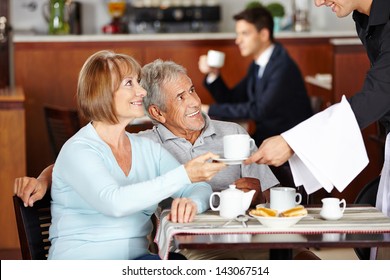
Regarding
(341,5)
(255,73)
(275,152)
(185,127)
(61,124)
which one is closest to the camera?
(275,152)

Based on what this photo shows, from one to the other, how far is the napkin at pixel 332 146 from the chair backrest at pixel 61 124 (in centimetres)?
244

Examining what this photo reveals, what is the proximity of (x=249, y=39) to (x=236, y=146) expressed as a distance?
292 cm

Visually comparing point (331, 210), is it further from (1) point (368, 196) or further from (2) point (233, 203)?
(1) point (368, 196)

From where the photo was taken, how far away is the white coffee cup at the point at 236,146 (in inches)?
92.7

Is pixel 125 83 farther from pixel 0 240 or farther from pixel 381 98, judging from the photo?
pixel 0 240

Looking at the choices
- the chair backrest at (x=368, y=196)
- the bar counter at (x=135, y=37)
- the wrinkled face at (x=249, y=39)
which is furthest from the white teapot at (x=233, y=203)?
the bar counter at (x=135, y=37)

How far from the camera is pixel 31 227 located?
8.30 ft

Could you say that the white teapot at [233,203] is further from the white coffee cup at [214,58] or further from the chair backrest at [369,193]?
the white coffee cup at [214,58]

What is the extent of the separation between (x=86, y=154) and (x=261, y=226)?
1.67 ft

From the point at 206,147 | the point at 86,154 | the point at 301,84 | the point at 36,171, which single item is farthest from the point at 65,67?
the point at 86,154

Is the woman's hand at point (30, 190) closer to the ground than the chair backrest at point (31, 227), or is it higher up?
higher up

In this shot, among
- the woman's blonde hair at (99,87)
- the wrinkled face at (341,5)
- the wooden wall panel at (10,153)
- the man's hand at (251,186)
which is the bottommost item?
the wooden wall panel at (10,153)

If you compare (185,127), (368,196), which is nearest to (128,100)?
(185,127)
